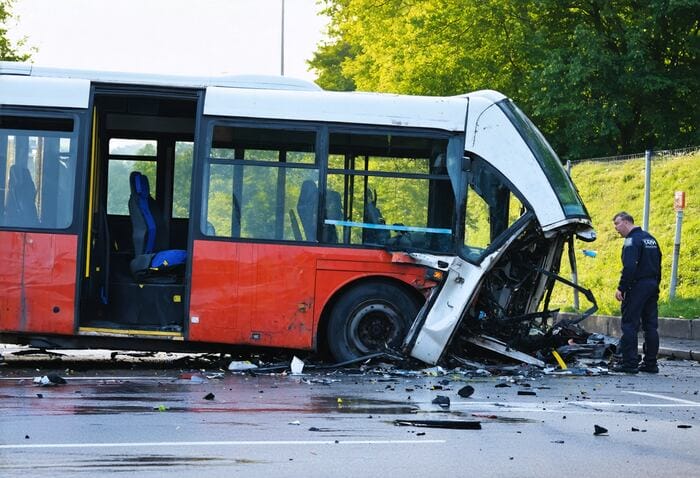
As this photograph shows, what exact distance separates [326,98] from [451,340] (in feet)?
9.90

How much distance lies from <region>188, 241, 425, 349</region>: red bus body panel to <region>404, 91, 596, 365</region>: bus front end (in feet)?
1.84

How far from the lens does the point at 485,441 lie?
9023mm

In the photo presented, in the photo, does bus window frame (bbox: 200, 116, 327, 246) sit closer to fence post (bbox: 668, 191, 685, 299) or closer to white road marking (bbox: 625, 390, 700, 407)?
white road marking (bbox: 625, 390, 700, 407)

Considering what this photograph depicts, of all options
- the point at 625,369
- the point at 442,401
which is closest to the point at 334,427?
the point at 442,401

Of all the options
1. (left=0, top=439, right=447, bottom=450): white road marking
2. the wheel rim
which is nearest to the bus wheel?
the wheel rim

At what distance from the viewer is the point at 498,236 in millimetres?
14766

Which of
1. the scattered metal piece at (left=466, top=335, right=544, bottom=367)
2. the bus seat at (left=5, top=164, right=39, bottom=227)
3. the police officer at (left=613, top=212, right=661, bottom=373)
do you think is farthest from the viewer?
the police officer at (left=613, top=212, right=661, bottom=373)

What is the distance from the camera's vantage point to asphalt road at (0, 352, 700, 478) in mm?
7824

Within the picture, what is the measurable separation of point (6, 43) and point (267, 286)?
34415mm

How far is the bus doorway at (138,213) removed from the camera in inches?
591

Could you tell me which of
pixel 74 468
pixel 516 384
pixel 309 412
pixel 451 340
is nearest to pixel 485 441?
pixel 309 412

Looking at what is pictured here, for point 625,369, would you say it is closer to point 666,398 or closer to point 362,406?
point 666,398

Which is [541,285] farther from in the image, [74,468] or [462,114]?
[74,468]

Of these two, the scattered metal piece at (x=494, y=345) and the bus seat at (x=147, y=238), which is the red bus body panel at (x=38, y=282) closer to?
the bus seat at (x=147, y=238)
